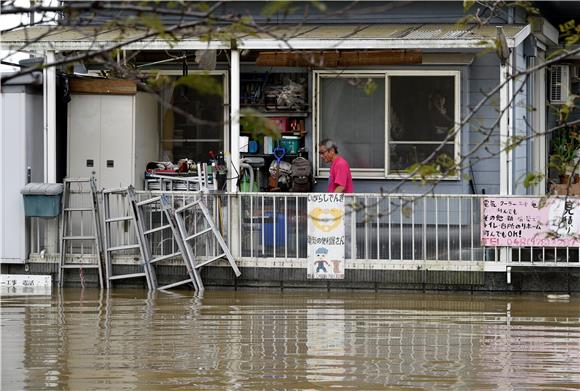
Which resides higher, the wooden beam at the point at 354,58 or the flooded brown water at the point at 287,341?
the wooden beam at the point at 354,58

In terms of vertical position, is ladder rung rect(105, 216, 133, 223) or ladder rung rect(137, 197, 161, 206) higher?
ladder rung rect(137, 197, 161, 206)


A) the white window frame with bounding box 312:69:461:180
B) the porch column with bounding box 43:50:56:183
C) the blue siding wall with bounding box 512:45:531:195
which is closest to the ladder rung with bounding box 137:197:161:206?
the porch column with bounding box 43:50:56:183

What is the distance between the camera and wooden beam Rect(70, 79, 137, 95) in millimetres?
19562

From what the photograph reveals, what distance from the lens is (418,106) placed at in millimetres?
20734

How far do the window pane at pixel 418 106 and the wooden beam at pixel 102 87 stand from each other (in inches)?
168

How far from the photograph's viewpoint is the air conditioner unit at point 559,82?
22.2m

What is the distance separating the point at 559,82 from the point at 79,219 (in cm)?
892

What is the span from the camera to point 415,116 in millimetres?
20703

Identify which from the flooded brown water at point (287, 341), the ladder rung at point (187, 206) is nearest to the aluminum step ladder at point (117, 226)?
the flooded brown water at point (287, 341)

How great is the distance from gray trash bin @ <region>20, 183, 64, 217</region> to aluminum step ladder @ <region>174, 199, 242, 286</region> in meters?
1.75

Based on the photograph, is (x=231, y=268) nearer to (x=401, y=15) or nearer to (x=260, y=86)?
(x=260, y=86)

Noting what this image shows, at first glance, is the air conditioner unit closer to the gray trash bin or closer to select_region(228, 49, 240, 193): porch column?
select_region(228, 49, 240, 193): porch column

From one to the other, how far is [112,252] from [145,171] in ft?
6.64

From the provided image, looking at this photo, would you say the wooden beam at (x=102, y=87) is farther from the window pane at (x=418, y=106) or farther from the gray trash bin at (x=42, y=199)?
the window pane at (x=418, y=106)
